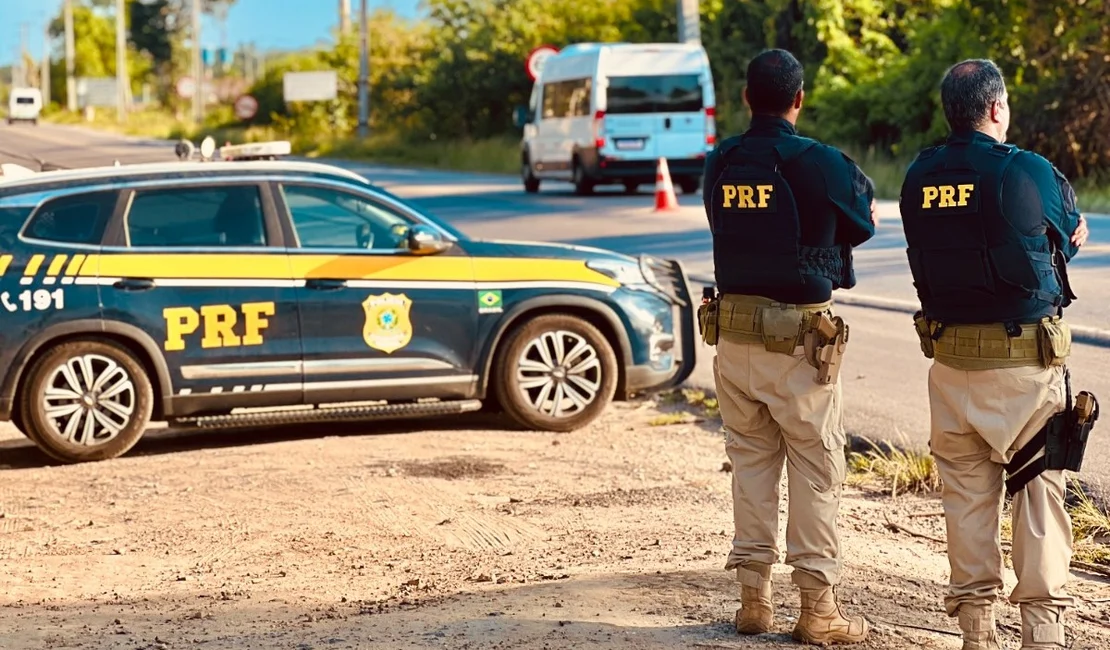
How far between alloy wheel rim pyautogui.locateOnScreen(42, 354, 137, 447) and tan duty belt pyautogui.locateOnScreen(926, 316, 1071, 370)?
5125 millimetres

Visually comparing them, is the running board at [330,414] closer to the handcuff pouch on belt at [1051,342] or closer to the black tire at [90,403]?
the black tire at [90,403]

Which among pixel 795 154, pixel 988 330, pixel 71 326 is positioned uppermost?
pixel 795 154

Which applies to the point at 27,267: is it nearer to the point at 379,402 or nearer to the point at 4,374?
the point at 4,374

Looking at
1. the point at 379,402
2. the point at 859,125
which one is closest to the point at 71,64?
the point at 859,125

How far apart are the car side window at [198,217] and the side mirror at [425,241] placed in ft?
2.55

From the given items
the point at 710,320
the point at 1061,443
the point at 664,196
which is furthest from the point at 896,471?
the point at 664,196

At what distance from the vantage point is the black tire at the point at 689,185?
28266mm

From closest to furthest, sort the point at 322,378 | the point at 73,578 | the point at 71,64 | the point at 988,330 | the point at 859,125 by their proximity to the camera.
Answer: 1. the point at 988,330
2. the point at 73,578
3. the point at 322,378
4. the point at 859,125
5. the point at 71,64

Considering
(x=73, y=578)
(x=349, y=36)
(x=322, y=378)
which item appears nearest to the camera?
(x=73, y=578)

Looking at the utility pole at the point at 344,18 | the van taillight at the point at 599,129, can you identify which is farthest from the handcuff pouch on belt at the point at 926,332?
the utility pole at the point at 344,18

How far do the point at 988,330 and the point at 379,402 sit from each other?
5037mm

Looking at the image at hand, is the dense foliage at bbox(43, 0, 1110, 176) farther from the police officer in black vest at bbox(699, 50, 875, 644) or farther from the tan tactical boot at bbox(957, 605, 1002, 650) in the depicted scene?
the tan tactical boot at bbox(957, 605, 1002, 650)

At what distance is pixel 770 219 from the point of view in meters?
5.21

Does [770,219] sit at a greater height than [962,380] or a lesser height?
greater
